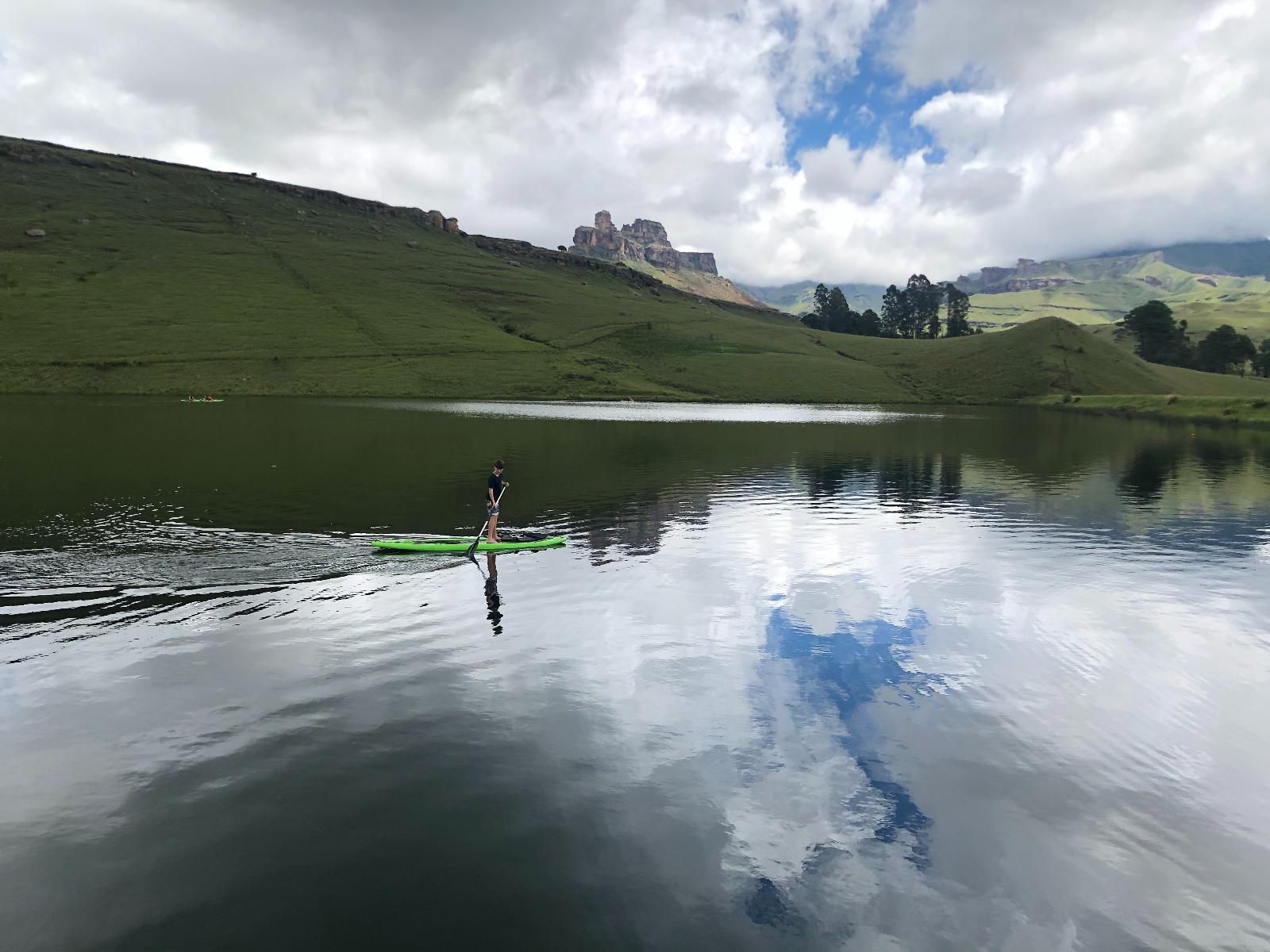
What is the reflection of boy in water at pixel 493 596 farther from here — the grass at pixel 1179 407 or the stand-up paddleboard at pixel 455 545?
the grass at pixel 1179 407

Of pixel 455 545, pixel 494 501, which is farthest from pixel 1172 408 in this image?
pixel 455 545

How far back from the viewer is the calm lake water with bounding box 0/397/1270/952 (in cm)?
1174

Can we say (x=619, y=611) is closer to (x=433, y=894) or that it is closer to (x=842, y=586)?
(x=842, y=586)

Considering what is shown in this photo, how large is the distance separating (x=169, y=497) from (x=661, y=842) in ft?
133

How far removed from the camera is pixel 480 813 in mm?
13961

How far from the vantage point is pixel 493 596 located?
28.1m

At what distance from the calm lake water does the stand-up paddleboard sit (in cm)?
78

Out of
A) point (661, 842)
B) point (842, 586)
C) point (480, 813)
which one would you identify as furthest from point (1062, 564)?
point (480, 813)

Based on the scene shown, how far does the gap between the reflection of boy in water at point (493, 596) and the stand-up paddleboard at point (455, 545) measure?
0.58 m

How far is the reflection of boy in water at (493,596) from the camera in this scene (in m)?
25.2

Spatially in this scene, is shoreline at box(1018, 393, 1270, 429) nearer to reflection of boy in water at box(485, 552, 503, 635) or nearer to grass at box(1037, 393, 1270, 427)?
grass at box(1037, 393, 1270, 427)

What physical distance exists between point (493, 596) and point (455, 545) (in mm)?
5780

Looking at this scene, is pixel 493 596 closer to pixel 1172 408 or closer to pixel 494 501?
pixel 494 501

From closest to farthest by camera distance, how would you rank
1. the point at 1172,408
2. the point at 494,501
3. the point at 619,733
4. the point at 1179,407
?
the point at 619,733 → the point at 494,501 → the point at 1179,407 → the point at 1172,408
